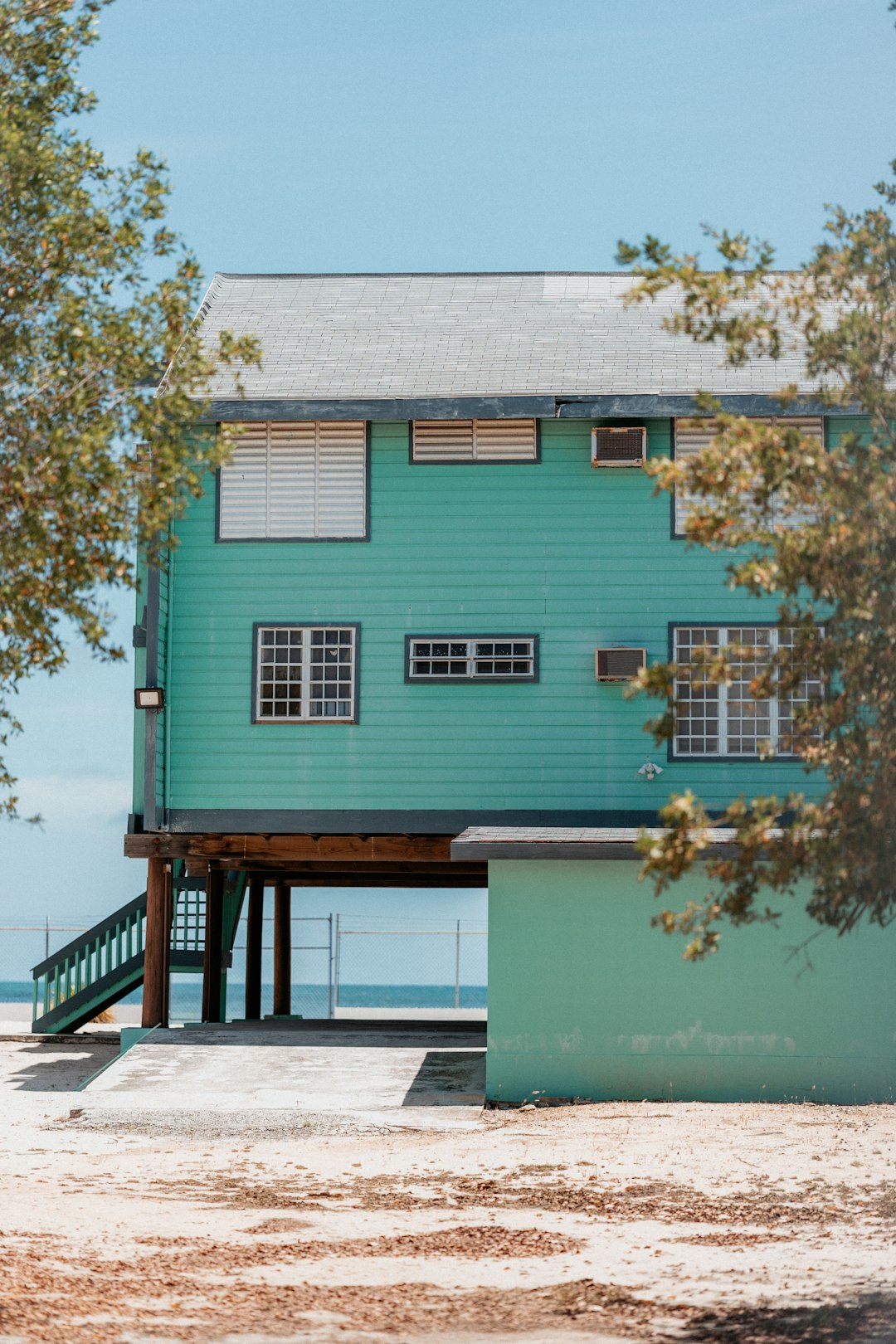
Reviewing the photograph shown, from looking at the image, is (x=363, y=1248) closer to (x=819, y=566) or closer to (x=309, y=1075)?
(x=819, y=566)

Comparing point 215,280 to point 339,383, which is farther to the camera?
point 215,280

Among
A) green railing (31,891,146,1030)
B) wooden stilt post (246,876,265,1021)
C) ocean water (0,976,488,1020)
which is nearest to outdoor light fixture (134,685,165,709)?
green railing (31,891,146,1030)

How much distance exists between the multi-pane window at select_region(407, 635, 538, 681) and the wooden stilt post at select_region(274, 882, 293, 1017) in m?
13.5

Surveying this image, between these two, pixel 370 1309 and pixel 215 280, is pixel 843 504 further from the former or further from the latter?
pixel 215 280

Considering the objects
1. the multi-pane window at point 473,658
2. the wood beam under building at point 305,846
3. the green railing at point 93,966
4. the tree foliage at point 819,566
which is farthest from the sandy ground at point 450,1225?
the green railing at point 93,966

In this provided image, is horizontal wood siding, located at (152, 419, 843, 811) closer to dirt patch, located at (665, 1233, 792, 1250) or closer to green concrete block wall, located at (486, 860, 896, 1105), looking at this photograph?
green concrete block wall, located at (486, 860, 896, 1105)

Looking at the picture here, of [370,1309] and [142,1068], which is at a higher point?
[370,1309]

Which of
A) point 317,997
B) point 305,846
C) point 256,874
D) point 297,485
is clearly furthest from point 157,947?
point 317,997

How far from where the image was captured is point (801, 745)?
30.2 feet

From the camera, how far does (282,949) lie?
34.3 m

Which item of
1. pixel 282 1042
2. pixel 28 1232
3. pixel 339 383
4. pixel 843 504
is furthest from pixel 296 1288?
pixel 339 383

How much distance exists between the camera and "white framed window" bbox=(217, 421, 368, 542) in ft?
71.5

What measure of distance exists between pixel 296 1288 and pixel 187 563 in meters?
13.6

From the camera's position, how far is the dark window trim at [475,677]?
838 inches
